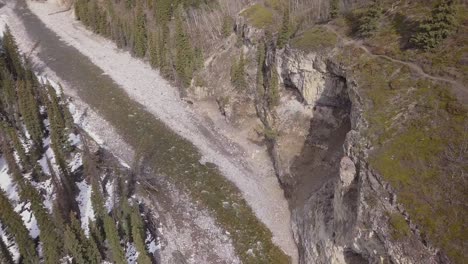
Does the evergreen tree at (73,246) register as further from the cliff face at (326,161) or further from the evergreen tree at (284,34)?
the evergreen tree at (284,34)

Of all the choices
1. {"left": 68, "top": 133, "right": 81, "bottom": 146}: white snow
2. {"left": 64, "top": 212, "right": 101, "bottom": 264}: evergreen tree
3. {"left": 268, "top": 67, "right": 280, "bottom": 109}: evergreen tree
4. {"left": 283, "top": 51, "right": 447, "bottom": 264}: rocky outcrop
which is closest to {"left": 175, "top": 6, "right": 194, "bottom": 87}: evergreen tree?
{"left": 268, "top": 67, "right": 280, "bottom": 109}: evergreen tree

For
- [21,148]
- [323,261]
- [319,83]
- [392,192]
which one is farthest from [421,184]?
[21,148]

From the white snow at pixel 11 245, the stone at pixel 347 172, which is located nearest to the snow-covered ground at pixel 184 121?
the stone at pixel 347 172

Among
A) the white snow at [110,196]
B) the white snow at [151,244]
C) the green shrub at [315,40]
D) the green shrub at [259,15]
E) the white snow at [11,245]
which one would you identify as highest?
the green shrub at [315,40]

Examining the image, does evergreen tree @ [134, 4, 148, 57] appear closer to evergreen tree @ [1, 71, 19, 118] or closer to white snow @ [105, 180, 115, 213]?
evergreen tree @ [1, 71, 19, 118]

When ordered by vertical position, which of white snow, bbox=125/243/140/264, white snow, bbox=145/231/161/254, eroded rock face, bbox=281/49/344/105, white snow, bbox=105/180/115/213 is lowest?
white snow, bbox=125/243/140/264

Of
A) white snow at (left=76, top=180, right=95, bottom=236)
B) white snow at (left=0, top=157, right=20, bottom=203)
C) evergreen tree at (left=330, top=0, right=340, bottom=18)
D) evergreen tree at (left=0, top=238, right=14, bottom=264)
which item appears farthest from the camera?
evergreen tree at (left=330, top=0, right=340, bottom=18)

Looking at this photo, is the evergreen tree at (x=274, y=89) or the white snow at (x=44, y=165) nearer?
the white snow at (x=44, y=165)
